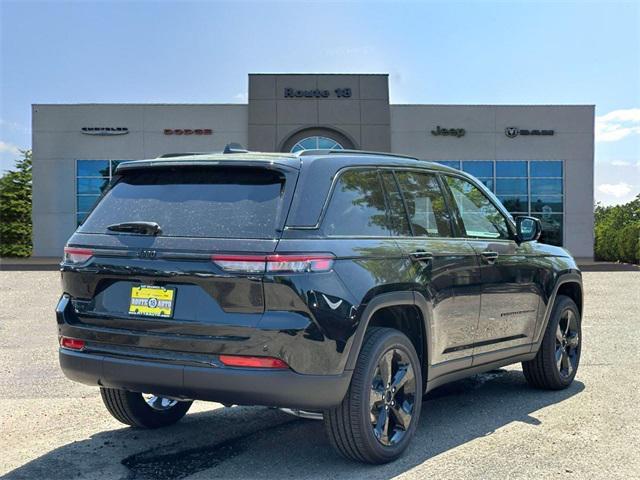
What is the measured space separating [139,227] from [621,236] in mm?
34318

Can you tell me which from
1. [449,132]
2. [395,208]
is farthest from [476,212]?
[449,132]

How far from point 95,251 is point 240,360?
115 cm

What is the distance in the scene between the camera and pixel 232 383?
3.77 metres

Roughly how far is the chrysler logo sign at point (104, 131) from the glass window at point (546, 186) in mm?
20564

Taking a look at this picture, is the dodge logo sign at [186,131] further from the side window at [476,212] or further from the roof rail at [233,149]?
the roof rail at [233,149]

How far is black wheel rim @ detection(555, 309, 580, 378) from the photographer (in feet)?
21.5

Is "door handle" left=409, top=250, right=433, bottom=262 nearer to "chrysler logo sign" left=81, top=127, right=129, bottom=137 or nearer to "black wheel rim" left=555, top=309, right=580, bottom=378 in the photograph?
"black wheel rim" left=555, top=309, right=580, bottom=378

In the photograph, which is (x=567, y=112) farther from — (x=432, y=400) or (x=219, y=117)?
(x=432, y=400)

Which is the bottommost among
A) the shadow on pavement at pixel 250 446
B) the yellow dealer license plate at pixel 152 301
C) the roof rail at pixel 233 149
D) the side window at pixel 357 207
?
the shadow on pavement at pixel 250 446

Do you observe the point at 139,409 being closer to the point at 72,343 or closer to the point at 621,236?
the point at 72,343

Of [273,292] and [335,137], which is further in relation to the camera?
[335,137]

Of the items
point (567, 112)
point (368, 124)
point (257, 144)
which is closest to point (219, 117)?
point (257, 144)

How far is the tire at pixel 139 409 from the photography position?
16.1ft

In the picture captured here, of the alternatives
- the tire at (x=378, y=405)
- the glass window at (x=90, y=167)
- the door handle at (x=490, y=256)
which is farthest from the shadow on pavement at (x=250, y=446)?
the glass window at (x=90, y=167)
